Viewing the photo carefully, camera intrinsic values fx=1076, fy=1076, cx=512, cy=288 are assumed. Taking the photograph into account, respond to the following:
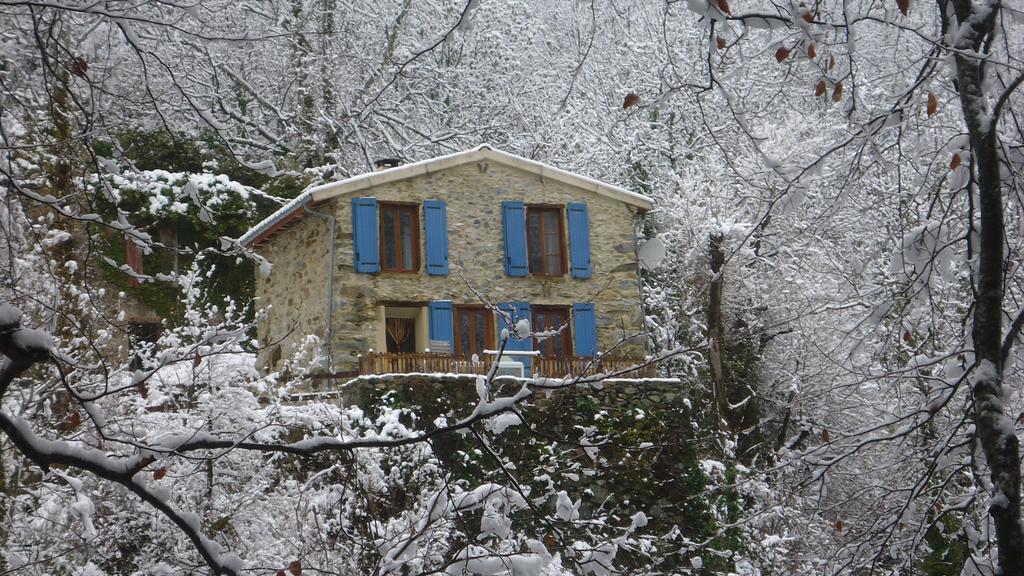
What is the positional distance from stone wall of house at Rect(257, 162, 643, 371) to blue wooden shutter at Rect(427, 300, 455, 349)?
212 mm

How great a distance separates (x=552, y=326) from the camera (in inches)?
642

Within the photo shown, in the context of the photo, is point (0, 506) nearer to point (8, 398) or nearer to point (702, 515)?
point (8, 398)

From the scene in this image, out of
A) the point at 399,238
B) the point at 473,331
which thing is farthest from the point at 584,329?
the point at 399,238

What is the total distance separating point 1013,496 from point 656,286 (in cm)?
1830

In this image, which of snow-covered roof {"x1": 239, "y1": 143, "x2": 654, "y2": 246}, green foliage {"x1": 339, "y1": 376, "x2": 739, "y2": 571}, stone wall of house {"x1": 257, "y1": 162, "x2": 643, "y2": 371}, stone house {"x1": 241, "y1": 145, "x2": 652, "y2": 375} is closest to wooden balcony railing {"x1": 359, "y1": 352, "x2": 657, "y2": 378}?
stone house {"x1": 241, "y1": 145, "x2": 652, "y2": 375}

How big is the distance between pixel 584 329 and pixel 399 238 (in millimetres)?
3209

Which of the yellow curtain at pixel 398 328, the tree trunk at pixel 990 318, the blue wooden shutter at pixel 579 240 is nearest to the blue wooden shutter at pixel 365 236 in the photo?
the yellow curtain at pixel 398 328

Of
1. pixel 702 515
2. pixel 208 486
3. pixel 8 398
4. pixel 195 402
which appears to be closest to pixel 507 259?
pixel 702 515

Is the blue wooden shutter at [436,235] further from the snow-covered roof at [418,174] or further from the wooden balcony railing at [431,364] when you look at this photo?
the wooden balcony railing at [431,364]

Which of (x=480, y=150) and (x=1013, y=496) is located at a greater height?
(x=480, y=150)

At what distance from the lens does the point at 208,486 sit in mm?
10195

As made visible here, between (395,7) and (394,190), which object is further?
(395,7)

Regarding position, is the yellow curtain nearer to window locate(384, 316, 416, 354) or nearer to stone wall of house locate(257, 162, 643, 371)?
window locate(384, 316, 416, 354)

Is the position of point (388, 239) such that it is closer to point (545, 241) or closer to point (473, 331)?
point (473, 331)
